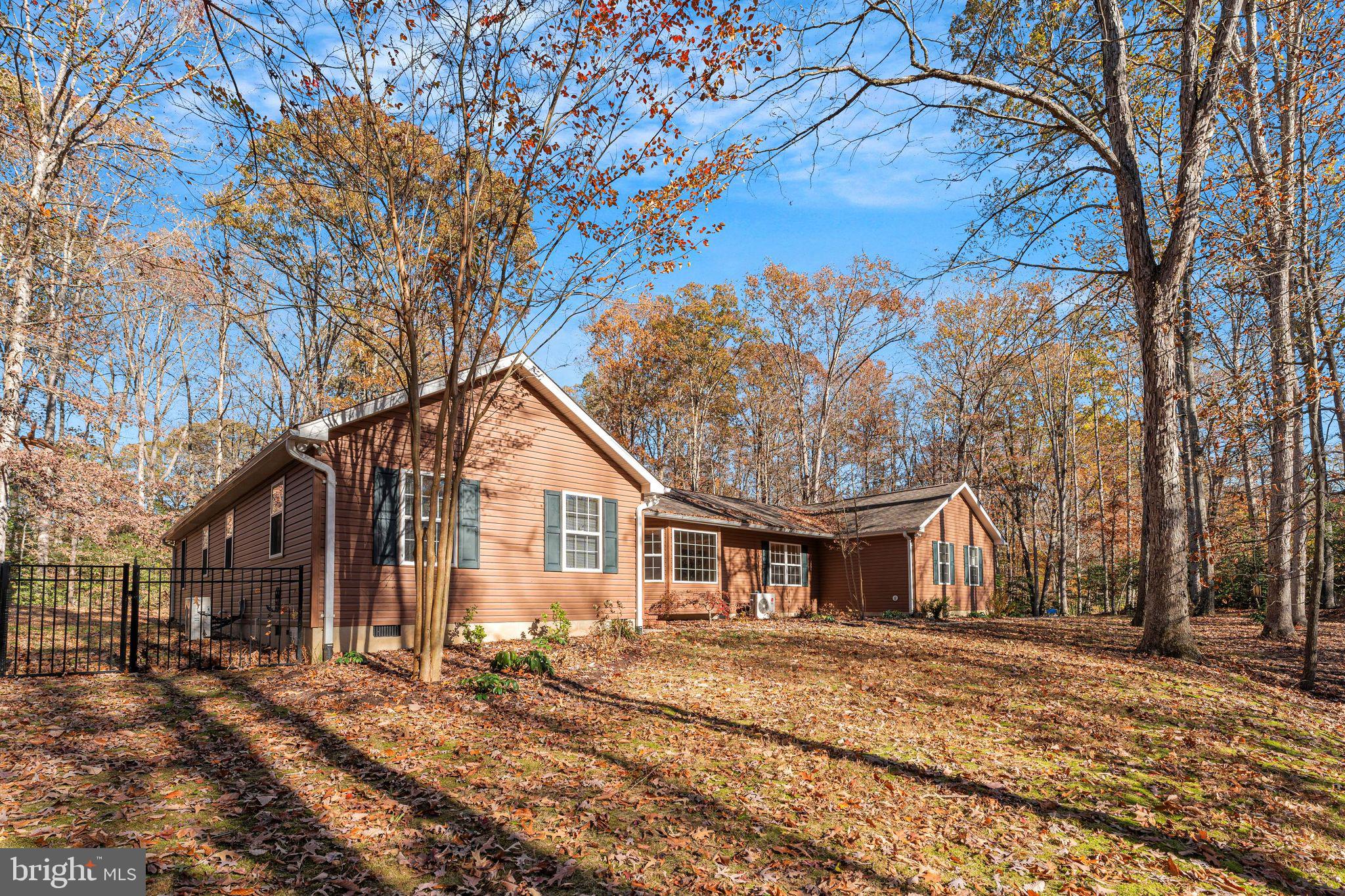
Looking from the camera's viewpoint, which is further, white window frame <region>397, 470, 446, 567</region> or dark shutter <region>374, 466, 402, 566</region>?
white window frame <region>397, 470, 446, 567</region>

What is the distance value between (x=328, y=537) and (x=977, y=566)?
23411 mm

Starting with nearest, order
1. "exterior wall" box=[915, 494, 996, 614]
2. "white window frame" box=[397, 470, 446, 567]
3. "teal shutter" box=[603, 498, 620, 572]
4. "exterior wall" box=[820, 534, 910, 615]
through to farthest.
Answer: "white window frame" box=[397, 470, 446, 567], "teal shutter" box=[603, 498, 620, 572], "exterior wall" box=[820, 534, 910, 615], "exterior wall" box=[915, 494, 996, 614]

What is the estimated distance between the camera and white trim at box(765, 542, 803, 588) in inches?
870

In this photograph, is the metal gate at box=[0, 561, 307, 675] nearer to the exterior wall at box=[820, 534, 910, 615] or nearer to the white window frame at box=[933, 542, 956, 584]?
the exterior wall at box=[820, 534, 910, 615]

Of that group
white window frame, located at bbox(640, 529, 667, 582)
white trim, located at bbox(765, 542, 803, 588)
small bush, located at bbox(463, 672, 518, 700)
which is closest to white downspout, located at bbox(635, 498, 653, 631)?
white window frame, located at bbox(640, 529, 667, 582)

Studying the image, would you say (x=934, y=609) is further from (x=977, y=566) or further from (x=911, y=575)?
(x=977, y=566)

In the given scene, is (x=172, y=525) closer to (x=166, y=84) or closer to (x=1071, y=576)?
(x=166, y=84)

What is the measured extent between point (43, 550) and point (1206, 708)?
28.2 metres

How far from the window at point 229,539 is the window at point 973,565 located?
2297cm

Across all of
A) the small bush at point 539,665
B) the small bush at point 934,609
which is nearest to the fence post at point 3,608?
the small bush at point 539,665

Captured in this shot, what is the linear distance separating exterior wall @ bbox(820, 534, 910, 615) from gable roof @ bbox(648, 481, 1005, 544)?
777 mm

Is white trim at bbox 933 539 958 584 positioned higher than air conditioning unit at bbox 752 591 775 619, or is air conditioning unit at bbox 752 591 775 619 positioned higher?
white trim at bbox 933 539 958 584

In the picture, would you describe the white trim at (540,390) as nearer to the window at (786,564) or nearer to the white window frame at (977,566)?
the window at (786,564)

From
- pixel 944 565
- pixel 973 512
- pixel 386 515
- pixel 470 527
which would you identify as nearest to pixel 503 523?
pixel 470 527
